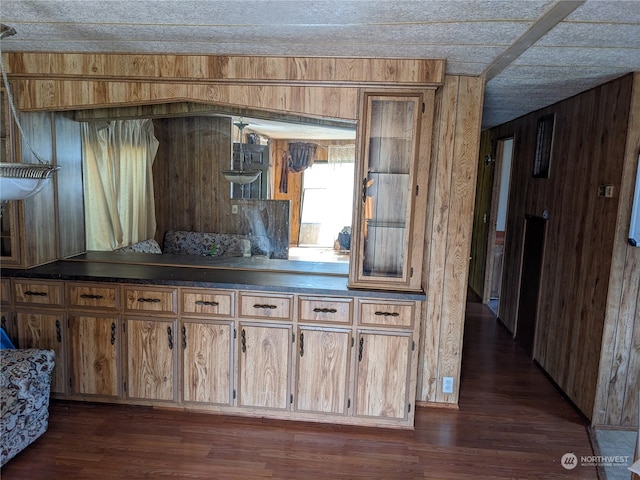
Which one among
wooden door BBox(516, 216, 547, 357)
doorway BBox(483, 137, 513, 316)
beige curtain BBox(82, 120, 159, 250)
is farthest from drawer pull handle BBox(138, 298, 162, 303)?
doorway BBox(483, 137, 513, 316)

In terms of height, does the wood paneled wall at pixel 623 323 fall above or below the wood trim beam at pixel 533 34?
below

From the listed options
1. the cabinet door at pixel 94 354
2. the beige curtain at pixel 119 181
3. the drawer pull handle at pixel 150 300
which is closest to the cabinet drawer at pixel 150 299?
the drawer pull handle at pixel 150 300

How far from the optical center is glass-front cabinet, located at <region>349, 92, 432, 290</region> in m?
2.58

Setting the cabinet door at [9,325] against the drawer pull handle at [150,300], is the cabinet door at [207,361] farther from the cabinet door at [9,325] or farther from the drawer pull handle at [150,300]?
the cabinet door at [9,325]

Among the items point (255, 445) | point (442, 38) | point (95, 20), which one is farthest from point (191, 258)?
point (442, 38)

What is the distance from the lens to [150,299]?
273 centimetres

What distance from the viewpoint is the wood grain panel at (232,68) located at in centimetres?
249

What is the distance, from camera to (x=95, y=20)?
201 centimetres

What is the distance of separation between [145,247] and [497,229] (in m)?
4.61

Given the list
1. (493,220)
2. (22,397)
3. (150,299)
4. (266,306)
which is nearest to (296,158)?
(266,306)

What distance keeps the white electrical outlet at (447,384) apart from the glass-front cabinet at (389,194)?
2.61ft

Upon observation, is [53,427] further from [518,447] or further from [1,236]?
[518,447]

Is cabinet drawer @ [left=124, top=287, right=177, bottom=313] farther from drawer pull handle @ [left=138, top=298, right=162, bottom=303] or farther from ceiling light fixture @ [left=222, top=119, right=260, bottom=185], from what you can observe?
ceiling light fixture @ [left=222, top=119, right=260, bottom=185]

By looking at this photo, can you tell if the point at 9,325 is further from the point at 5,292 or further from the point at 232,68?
the point at 232,68
